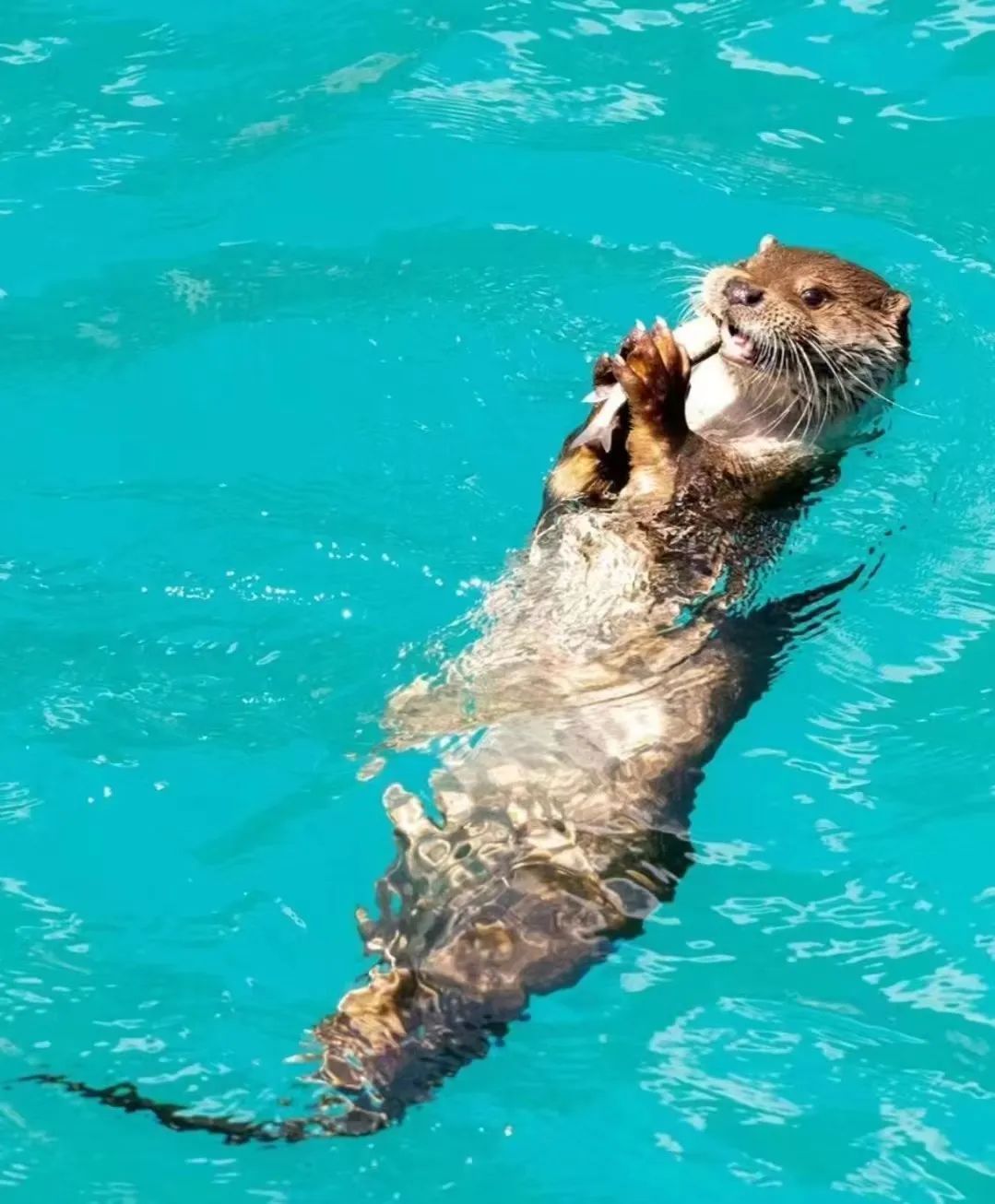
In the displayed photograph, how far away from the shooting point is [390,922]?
487 centimetres

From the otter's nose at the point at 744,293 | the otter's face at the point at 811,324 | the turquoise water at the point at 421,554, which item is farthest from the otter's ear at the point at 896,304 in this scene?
the turquoise water at the point at 421,554

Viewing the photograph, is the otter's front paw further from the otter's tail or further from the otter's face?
the otter's tail

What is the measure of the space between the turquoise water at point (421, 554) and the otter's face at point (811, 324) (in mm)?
523

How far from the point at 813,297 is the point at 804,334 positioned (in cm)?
15

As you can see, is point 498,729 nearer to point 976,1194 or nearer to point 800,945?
point 800,945

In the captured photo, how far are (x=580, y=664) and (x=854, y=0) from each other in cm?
487

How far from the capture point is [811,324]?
19.0 feet

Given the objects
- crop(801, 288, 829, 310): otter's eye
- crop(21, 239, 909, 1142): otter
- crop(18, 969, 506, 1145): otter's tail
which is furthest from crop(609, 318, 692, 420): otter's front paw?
crop(18, 969, 506, 1145): otter's tail

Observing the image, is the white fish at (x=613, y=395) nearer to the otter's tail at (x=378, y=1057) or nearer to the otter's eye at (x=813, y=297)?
the otter's eye at (x=813, y=297)

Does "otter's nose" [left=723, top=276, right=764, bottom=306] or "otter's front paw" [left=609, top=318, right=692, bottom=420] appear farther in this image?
"otter's nose" [left=723, top=276, right=764, bottom=306]

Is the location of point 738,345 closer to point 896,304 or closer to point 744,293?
→ point 744,293

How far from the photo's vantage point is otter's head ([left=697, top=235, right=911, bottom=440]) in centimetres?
575

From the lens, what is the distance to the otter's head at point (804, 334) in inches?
226

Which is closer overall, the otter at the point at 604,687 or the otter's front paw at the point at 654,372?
the otter at the point at 604,687
